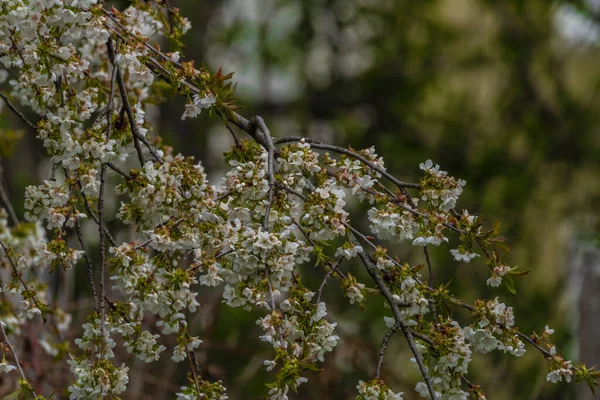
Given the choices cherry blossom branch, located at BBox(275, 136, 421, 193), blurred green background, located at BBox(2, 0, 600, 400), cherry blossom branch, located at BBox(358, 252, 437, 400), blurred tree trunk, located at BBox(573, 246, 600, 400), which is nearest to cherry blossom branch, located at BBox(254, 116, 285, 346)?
cherry blossom branch, located at BBox(275, 136, 421, 193)

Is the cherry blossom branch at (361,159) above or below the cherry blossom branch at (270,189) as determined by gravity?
above

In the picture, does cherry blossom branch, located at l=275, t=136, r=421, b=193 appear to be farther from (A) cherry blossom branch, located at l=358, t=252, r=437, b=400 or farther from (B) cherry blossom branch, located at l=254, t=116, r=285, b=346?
(A) cherry blossom branch, located at l=358, t=252, r=437, b=400

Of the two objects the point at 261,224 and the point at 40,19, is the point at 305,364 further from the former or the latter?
the point at 40,19

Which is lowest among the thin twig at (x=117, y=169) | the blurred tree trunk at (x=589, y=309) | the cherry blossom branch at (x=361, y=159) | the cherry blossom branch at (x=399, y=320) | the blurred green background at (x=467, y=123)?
the cherry blossom branch at (x=399, y=320)

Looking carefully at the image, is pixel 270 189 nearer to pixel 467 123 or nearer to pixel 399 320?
pixel 399 320

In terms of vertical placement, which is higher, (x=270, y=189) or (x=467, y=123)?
(x=467, y=123)

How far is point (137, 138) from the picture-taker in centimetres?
181

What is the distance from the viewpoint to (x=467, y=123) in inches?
263

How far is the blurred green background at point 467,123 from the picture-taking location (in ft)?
20.7

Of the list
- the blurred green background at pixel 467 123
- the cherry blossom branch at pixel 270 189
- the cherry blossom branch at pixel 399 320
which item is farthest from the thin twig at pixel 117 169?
the blurred green background at pixel 467 123

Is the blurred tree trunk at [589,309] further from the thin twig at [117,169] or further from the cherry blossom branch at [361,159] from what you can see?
the thin twig at [117,169]

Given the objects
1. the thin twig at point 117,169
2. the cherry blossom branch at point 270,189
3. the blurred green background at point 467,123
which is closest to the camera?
the cherry blossom branch at point 270,189

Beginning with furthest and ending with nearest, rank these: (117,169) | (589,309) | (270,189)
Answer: (589,309), (117,169), (270,189)

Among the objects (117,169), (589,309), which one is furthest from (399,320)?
(589,309)
